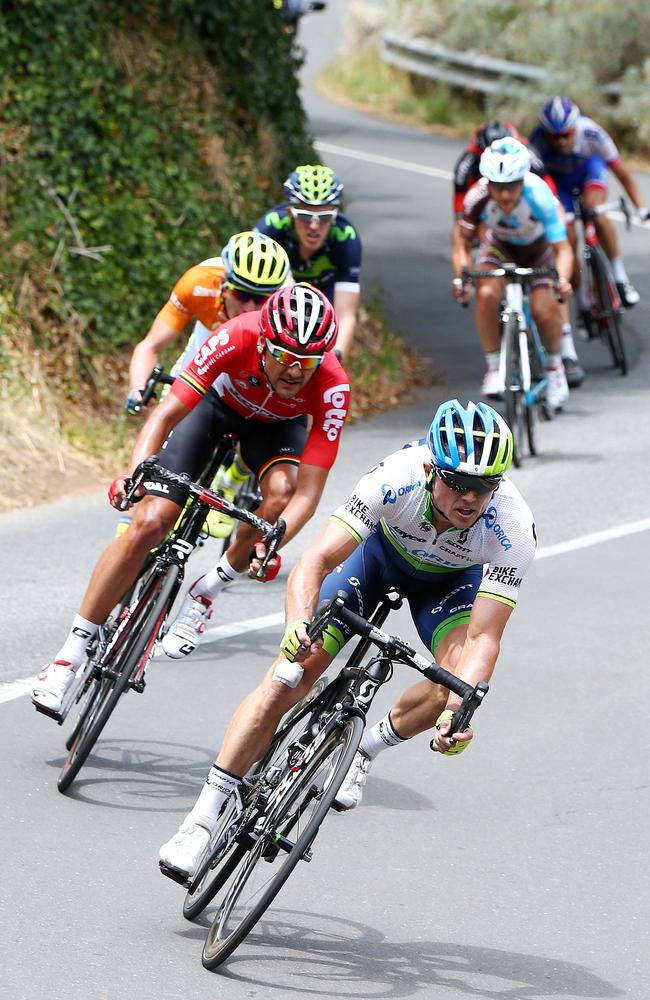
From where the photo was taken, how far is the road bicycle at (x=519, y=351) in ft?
41.4

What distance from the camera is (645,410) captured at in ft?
48.5

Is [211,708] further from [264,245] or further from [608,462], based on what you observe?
[608,462]

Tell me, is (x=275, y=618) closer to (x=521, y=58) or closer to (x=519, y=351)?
(x=519, y=351)

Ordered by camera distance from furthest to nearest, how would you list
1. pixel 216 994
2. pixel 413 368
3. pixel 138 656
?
pixel 413 368
pixel 138 656
pixel 216 994

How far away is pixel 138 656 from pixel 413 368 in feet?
32.7

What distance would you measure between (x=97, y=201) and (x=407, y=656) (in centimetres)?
965

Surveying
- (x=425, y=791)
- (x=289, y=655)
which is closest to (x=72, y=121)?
(x=425, y=791)

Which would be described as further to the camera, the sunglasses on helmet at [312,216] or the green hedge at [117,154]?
the green hedge at [117,154]

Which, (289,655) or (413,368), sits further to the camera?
(413,368)

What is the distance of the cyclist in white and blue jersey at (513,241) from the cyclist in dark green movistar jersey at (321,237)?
2308mm

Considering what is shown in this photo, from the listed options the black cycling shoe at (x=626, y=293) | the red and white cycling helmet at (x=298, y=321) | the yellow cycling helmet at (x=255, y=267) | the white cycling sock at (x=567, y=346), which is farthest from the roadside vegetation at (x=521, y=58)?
the red and white cycling helmet at (x=298, y=321)

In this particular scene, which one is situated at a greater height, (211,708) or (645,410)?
(211,708)

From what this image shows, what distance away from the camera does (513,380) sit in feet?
41.5

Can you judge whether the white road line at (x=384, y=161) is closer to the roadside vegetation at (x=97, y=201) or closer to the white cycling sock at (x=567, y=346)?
the roadside vegetation at (x=97, y=201)
